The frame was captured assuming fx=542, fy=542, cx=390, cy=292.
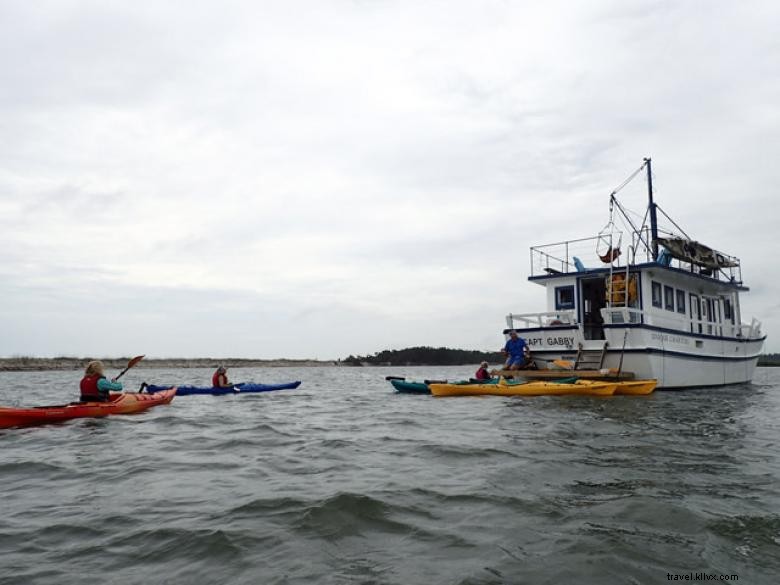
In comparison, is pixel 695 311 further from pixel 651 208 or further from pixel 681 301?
pixel 651 208

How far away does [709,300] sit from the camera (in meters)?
22.4

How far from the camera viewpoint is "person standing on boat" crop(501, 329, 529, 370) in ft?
57.9

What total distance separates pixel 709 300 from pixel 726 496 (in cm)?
1981

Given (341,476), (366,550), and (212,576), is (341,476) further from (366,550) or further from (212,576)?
(212,576)

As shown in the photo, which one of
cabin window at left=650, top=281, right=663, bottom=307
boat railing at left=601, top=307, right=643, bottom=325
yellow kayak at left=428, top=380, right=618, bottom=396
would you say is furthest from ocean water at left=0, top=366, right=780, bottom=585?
cabin window at left=650, top=281, right=663, bottom=307

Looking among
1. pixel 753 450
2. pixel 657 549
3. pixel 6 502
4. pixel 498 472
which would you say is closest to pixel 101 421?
pixel 6 502

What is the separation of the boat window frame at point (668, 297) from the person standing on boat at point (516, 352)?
17.7ft

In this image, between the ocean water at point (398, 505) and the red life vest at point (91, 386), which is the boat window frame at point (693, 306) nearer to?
the ocean water at point (398, 505)

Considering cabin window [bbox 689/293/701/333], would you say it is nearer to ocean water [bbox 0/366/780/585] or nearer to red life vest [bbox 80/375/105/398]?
ocean water [bbox 0/366/780/585]

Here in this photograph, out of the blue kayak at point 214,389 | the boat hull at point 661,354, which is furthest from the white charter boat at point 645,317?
the blue kayak at point 214,389

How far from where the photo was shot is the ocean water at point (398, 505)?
3.74m

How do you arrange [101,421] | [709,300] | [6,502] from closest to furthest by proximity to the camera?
[6,502] → [101,421] → [709,300]

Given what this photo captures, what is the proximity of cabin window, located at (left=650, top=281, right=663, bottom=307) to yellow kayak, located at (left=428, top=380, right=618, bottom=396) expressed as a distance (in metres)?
5.02

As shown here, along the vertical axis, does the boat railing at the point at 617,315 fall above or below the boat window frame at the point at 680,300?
below
